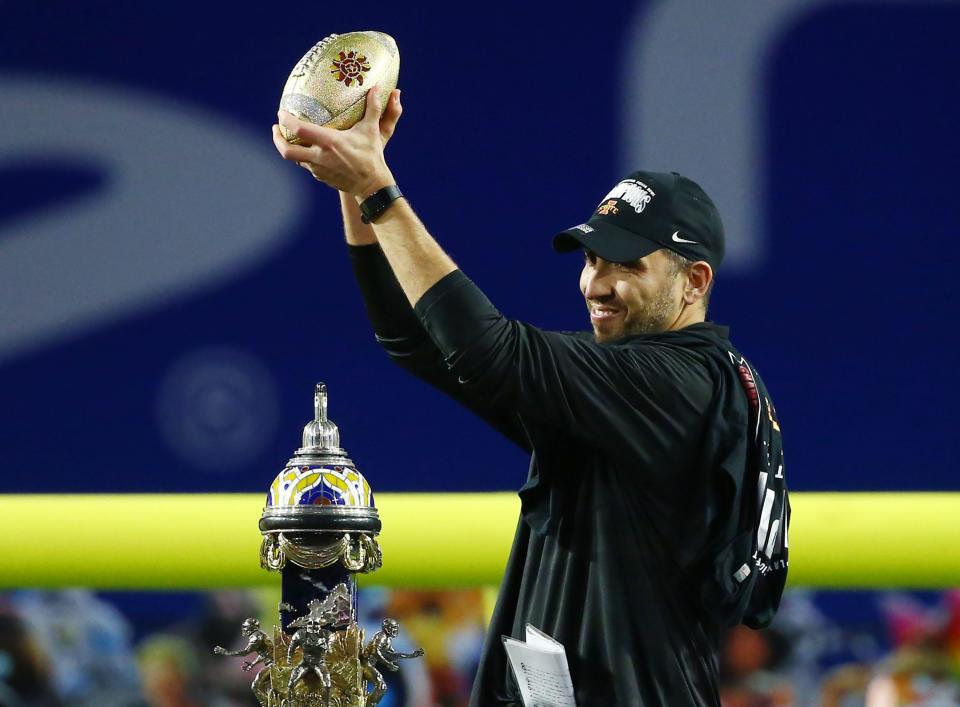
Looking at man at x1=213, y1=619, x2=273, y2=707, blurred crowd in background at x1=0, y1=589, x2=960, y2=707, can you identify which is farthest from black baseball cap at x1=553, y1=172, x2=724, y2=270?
blurred crowd in background at x1=0, y1=589, x2=960, y2=707

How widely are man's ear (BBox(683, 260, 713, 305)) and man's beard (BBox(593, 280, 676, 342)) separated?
38mm

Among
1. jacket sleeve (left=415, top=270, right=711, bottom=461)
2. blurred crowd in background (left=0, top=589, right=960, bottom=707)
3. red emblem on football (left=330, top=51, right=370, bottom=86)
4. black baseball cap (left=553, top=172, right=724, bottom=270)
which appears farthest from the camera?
blurred crowd in background (left=0, top=589, right=960, bottom=707)

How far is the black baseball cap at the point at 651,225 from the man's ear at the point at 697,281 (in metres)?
0.01

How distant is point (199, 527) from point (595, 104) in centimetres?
168

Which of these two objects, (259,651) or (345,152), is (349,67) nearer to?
(345,152)

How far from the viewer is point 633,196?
212cm

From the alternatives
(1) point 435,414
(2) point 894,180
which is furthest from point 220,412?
(2) point 894,180

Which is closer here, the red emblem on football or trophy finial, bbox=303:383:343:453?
the red emblem on football

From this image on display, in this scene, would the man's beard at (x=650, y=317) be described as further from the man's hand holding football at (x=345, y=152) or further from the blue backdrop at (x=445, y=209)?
the blue backdrop at (x=445, y=209)

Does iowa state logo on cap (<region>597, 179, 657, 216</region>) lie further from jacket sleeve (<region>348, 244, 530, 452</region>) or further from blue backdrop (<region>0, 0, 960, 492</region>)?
blue backdrop (<region>0, 0, 960, 492</region>)

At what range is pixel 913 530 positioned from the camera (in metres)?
3.51

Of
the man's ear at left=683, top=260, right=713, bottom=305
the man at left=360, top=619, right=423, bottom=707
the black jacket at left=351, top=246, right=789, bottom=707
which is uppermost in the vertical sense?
the man's ear at left=683, top=260, right=713, bottom=305

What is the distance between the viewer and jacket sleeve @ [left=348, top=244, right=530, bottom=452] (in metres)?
2.11

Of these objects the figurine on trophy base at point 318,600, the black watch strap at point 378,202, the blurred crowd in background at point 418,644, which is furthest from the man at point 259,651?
the blurred crowd in background at point 418,644
